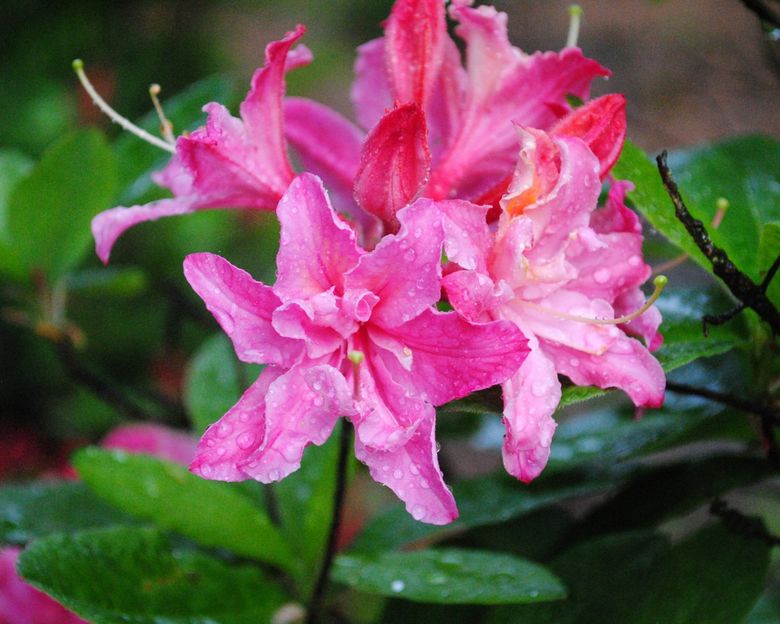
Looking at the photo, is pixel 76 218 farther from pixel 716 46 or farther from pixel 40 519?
pixel 716 46

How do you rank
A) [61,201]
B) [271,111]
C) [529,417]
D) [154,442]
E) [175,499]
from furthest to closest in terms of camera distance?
1. [154,442]
2. [61,201]
3. [175,499]
4. [271,111]
5. [529,417]

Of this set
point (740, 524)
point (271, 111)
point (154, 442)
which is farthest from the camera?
point (154, 442)

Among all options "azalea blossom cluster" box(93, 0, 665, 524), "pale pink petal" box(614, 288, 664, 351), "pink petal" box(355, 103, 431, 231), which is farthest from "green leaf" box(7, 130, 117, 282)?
"pale pink petal" box(614, 288, 664, 351)

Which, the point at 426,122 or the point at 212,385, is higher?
the point at 426,122

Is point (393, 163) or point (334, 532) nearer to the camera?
point (393, 163)

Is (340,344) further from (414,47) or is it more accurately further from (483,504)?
(483,504)

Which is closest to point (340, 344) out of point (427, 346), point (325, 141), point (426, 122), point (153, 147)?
point (427, 346)

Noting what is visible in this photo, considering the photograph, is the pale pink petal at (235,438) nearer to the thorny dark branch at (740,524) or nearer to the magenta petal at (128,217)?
the magenta petal at (128,217)
